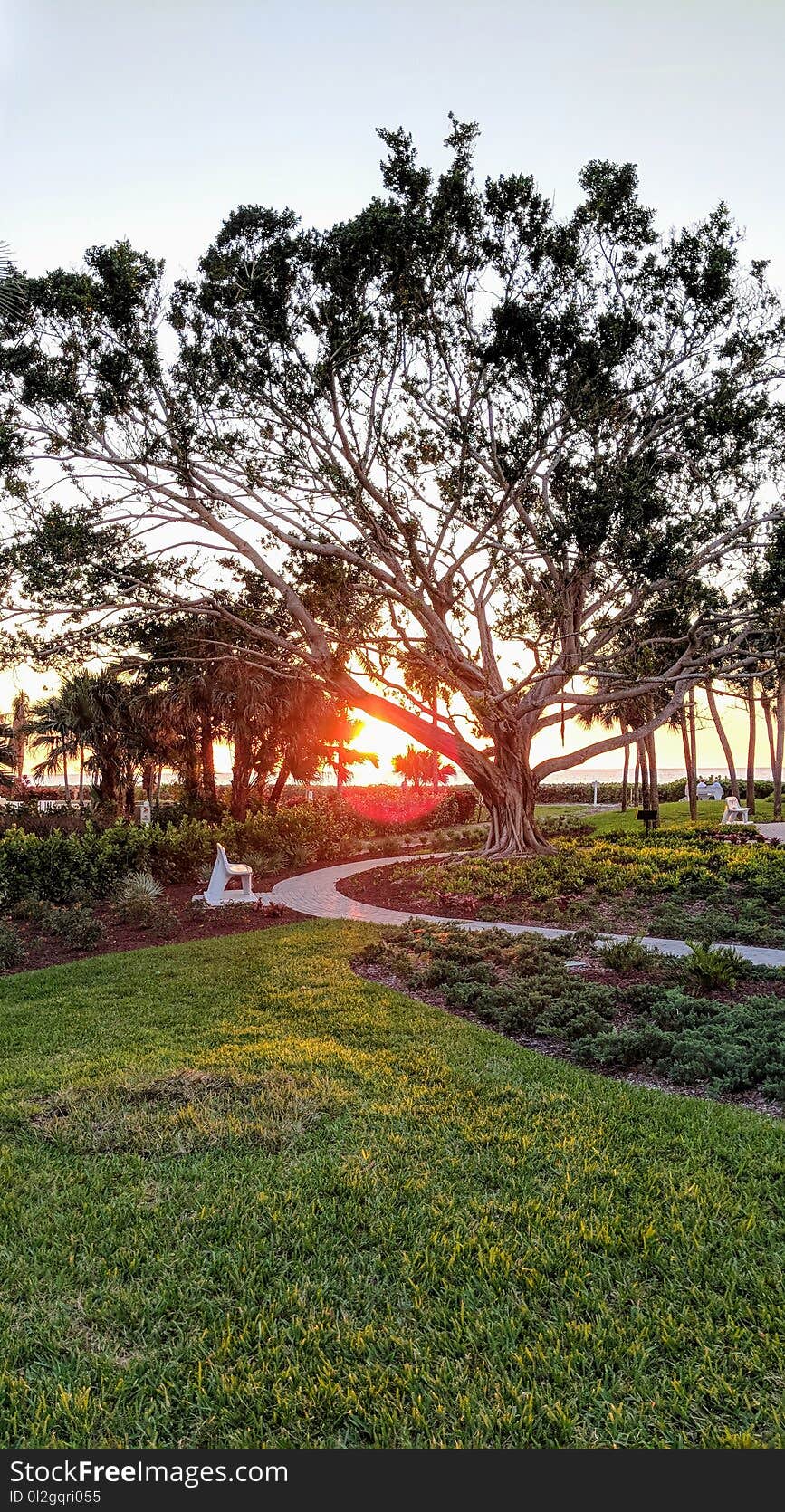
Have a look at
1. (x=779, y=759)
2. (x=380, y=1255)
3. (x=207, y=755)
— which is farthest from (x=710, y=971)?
(x=779, y=759)

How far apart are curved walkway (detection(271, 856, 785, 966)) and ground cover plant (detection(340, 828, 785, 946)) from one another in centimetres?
31

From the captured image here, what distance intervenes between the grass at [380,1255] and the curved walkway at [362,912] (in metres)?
4.14

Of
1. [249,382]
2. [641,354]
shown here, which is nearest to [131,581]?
[249,382]

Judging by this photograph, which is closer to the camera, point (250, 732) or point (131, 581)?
point (131, 581)

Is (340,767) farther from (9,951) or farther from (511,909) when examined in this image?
(9,951)

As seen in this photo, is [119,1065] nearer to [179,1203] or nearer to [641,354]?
[179,1203]

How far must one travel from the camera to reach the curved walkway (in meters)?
8.43

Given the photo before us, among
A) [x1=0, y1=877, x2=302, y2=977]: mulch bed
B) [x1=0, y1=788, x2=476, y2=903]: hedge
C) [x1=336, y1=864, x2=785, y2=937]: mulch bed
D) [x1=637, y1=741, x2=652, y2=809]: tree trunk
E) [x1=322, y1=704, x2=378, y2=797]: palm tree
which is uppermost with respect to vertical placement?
[x1=322, y1=704, x2=378, y2=797]: palm tree

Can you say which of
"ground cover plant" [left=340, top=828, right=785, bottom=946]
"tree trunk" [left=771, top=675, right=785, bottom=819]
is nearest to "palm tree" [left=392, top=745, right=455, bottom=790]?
"tree trunk" [left=771, top=675, right=785, bottom=819]

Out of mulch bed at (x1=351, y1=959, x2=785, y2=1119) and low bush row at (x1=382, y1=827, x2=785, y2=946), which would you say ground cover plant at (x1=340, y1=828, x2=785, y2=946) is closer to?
low bush row at (x1=382, y1=827, x2=785, y2=946)

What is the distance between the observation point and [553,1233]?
3.03m
